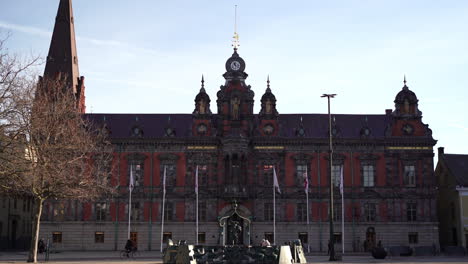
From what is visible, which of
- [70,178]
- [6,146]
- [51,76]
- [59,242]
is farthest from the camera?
[51,76]

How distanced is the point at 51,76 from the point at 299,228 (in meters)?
32.7

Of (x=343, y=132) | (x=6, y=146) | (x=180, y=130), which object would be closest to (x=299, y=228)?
(x=343, y=132)

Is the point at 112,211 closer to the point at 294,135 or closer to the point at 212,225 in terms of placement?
the point at 212,225

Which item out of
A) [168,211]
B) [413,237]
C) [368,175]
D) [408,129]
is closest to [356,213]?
[368,175]

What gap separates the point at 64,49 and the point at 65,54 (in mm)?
728

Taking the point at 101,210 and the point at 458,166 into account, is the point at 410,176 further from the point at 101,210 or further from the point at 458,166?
the point at 101,210

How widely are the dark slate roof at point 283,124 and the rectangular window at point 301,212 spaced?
775cm

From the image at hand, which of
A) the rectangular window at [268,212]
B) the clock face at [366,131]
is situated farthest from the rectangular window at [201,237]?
the clock face at [366,131]

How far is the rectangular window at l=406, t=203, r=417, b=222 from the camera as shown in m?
64.6

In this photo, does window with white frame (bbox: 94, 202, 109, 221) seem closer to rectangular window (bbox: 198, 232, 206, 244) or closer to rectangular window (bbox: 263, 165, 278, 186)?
rectangular window (bbox: 198, 232, 206, 244)

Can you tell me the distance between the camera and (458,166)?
220 feet

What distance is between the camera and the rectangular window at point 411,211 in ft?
212

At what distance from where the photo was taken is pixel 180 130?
6756 cm

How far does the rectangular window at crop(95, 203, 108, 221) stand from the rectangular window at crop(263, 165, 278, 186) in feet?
57.6
